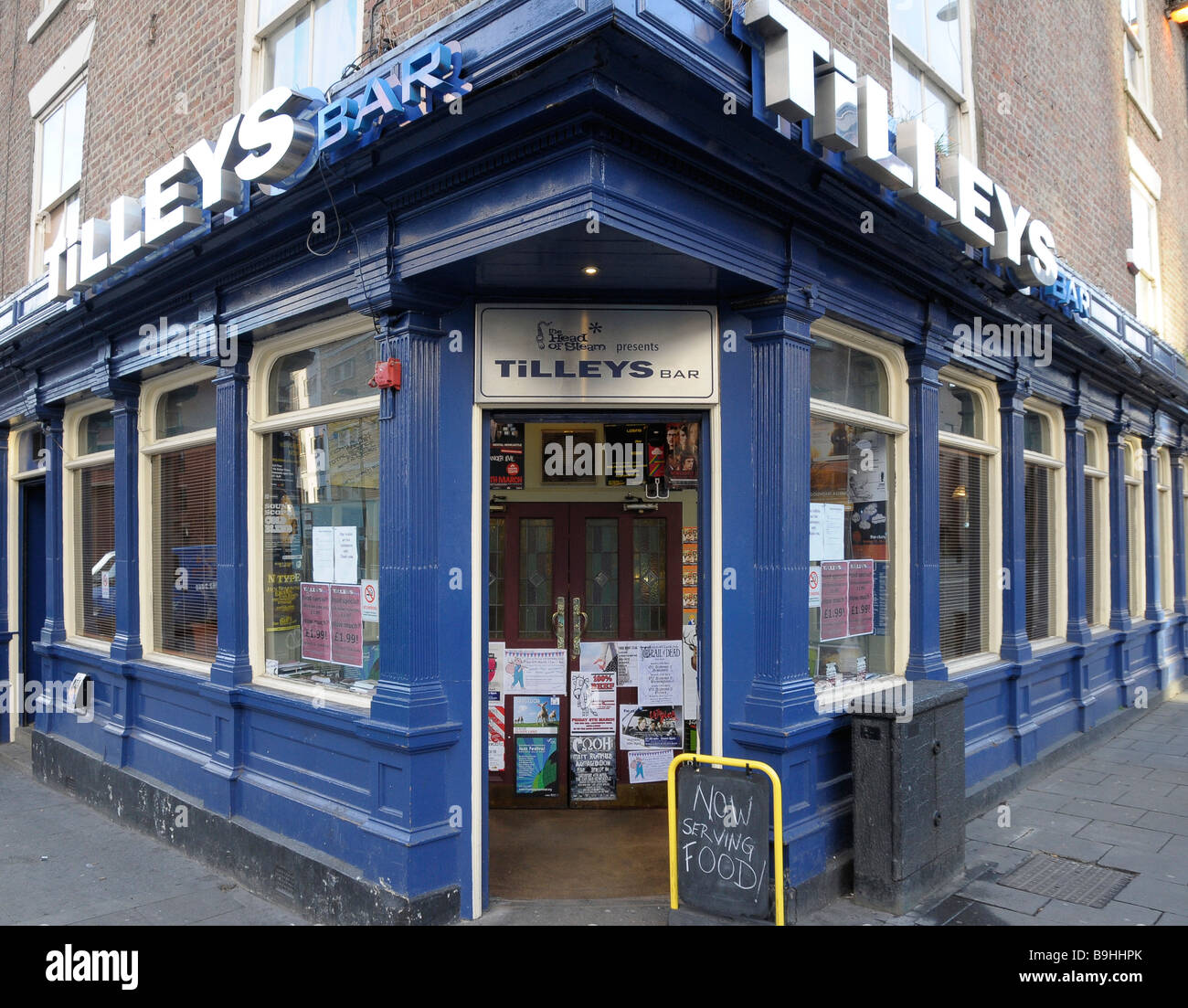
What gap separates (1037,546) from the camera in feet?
30.7

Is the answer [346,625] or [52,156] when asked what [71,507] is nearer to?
[52,156]

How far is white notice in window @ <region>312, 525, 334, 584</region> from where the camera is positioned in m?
6.10

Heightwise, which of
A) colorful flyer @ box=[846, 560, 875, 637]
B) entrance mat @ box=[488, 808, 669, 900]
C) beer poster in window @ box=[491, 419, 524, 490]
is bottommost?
entrance mat @ box=[488, 808, 669, 900]

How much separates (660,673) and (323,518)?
2957 millimetres

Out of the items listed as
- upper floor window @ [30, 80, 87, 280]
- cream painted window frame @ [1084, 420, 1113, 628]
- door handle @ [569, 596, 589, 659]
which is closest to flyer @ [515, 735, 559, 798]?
door handle @ [569, 596, 589, 659]

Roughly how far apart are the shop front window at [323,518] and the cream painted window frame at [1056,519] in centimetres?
705

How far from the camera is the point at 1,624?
10695 mm

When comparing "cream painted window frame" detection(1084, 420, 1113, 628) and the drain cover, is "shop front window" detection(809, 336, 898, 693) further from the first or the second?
"cream painted window frame" detection(1084, 420, 1113, 628)

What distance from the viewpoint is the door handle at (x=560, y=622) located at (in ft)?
24.0

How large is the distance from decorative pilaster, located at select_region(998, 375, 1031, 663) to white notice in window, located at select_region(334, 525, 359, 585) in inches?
230

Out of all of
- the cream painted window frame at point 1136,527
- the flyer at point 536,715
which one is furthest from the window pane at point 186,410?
the cream painted window frame at point 1136,527

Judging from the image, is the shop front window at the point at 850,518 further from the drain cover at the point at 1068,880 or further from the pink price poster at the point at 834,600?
the drain cover at the point at 1068,880

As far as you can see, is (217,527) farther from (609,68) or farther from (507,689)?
(609,68)

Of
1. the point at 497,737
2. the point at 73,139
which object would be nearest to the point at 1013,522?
the point at 497,737
